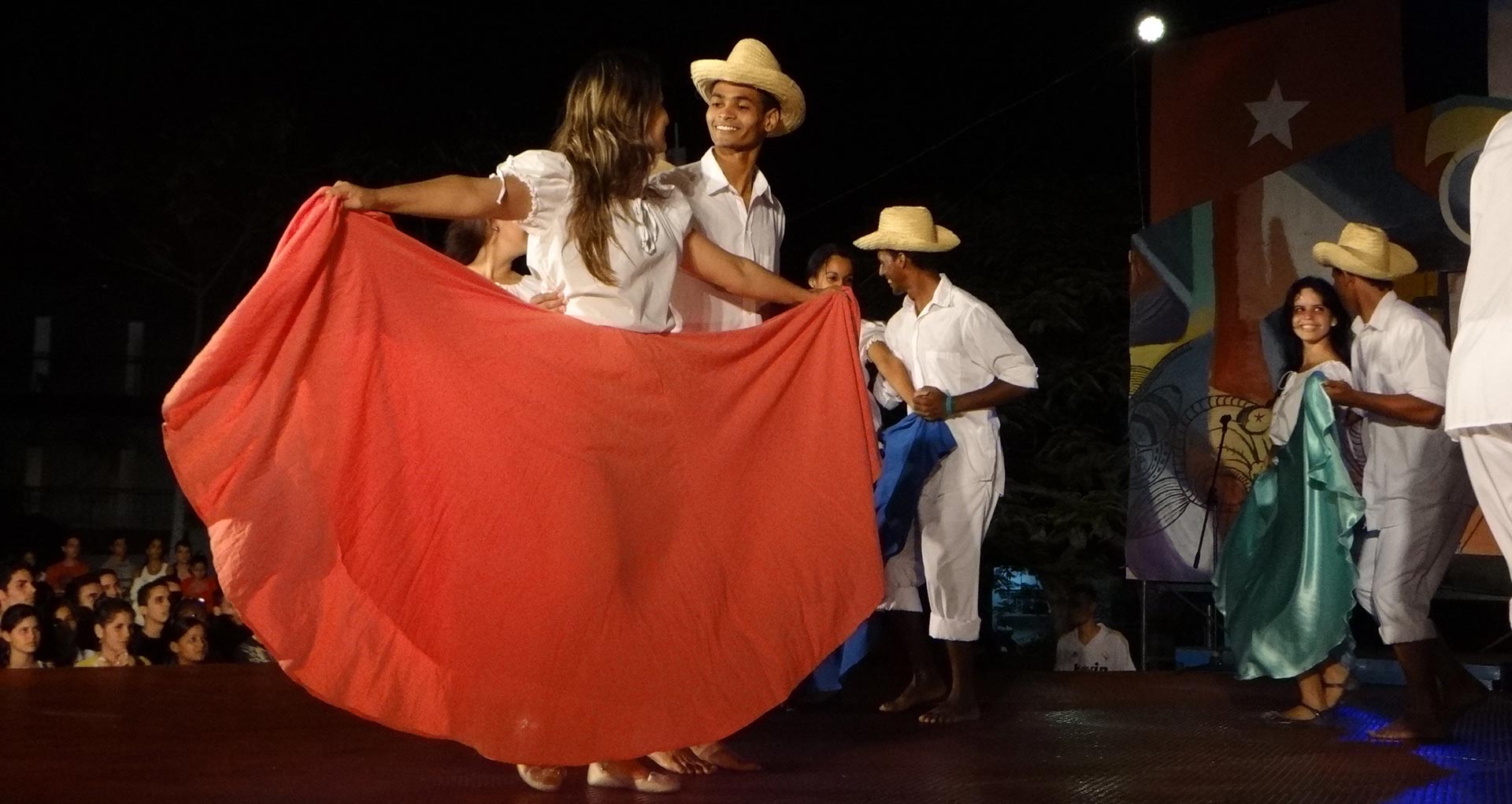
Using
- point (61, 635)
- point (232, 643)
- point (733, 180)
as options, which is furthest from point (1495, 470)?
point (232, 643)

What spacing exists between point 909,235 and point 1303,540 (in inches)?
73.8

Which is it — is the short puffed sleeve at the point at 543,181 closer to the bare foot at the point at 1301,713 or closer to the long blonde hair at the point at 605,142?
the long blonde hair at the point at 605,142

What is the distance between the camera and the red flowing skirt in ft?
13.7

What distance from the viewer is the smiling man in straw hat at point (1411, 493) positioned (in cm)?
572

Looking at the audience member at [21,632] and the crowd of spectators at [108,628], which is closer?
the audience member at [21,632]

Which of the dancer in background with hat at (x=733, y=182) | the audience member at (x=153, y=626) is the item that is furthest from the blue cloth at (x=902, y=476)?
the audience member at (x=153, y=626)

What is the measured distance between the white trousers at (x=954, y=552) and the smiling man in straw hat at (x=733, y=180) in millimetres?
1432

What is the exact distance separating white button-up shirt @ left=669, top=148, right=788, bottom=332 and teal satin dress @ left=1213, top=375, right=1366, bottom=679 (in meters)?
2.18

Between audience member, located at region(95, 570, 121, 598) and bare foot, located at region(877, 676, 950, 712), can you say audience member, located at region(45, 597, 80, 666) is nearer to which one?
A: audience member, located at region(95, 570, 121, 598)

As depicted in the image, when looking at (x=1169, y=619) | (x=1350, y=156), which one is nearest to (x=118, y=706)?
(x=1350, y=156)

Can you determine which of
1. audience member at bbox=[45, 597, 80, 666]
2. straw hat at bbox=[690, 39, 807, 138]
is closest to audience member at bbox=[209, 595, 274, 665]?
audience member at bbox=[45, 597, 80, 666]

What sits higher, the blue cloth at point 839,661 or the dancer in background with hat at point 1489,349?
the dancer in background with hat at point 1489,349

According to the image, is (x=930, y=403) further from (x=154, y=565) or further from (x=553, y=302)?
(x=154, y=565)

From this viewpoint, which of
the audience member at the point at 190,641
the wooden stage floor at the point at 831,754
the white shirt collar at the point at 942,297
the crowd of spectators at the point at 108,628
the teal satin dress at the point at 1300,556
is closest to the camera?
the wooden stage floor at the point at 831,754
